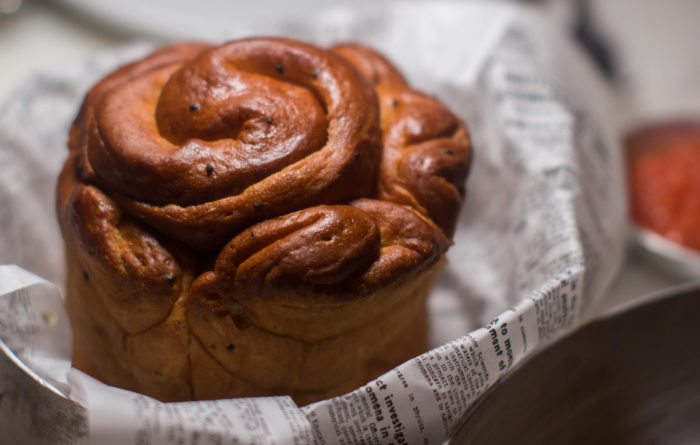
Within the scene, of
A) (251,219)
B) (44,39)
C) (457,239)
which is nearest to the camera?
(251,219)

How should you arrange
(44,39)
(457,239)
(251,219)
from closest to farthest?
1. (251,219)
2. (457,239)
3. (44,39)

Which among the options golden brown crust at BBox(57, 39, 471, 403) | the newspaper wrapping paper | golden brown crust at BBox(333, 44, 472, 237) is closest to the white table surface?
the newspaper wrapping paper

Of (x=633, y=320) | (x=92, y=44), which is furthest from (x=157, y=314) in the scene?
(x=92, y=44)

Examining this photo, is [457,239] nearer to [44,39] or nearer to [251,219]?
[251,219]

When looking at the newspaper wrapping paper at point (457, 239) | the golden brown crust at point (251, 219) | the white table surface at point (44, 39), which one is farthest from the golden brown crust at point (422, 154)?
the white table surface at point (44, 39)

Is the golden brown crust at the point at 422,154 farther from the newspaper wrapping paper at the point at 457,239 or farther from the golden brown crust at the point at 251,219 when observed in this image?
the newspaper wrapping paper at the point at 457,239

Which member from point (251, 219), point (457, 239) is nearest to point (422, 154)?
point (251, 219)

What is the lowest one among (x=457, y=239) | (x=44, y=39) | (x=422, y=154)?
(x=457, y=239)
